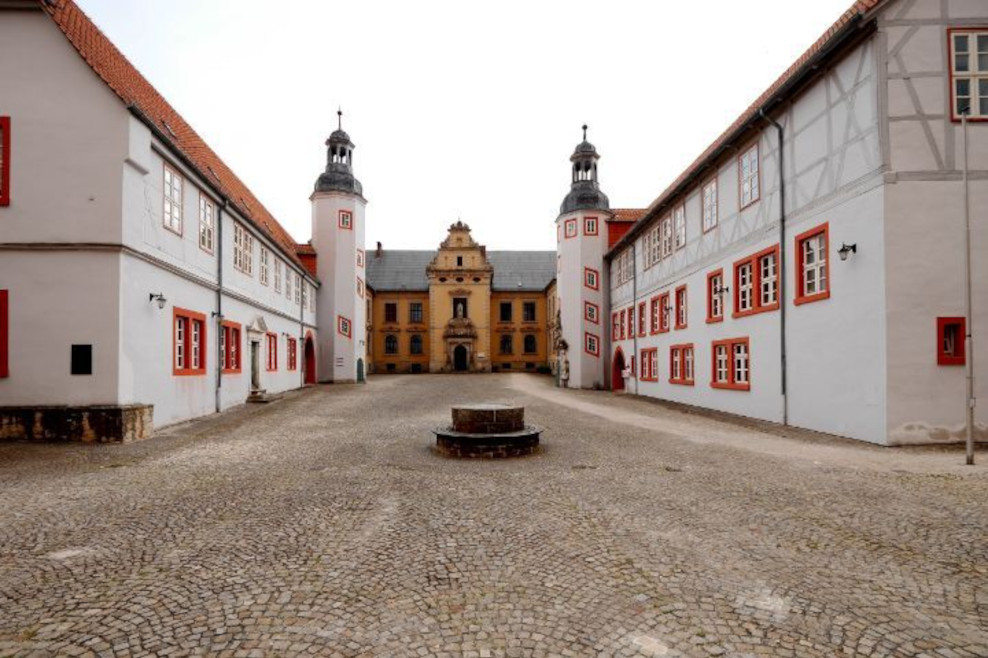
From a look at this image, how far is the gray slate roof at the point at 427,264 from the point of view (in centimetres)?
5462

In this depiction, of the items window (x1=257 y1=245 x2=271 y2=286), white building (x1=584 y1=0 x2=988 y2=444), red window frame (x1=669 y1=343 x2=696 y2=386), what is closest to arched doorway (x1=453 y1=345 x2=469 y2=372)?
window (x1=257 y1=245 x2=271 y2=286)

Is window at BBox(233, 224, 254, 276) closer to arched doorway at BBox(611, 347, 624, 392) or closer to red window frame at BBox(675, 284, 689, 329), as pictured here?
red window frame at BBox(675, 284, 689, 329)

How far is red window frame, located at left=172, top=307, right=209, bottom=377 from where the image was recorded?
14.6 m

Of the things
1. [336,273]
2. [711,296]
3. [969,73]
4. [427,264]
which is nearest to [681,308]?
[711,296]

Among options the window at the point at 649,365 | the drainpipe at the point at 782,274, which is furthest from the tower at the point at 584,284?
the drainpipe at the point at 782,274

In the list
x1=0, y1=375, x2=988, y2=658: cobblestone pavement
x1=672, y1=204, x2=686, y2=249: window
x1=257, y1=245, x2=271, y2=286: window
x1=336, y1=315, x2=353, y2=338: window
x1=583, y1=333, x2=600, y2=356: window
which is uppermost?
x1=672, y1=204, x2=686, y2=249: window

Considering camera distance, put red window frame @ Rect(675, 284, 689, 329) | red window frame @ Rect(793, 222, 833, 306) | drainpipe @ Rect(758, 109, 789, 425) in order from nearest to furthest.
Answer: red window frame @ Rect(793, 222, 833, 306)
drainpipe @ Rect(758, 109, 789, 425)
red window frame @ Rect(675, 284, 689, 329)

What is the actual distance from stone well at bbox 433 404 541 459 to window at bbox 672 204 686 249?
14233 millimetres

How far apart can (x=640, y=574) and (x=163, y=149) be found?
1481 centimetres

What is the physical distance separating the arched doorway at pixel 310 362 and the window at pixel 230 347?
12.6 metres

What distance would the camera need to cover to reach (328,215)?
113 feet

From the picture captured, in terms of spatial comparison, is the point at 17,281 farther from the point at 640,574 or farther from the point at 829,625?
the point at 829,625

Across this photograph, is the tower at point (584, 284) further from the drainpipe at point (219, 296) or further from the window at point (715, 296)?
the drainpipe at point (219, 296)

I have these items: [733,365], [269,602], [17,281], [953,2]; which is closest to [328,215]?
[17,281]
